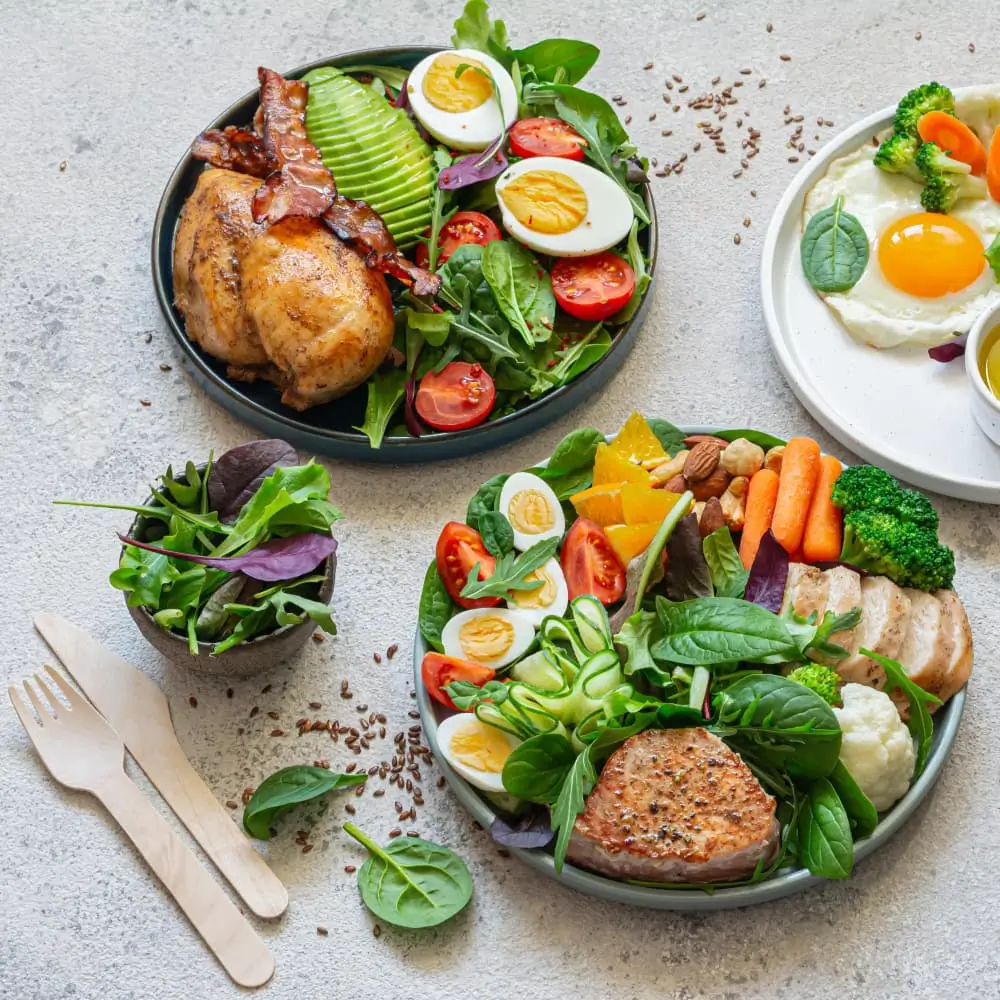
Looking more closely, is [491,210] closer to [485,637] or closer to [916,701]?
[485,637]

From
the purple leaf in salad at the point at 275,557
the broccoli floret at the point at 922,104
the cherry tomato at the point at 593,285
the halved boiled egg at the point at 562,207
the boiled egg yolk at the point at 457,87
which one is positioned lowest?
the broccoli floret at the point at 922,104

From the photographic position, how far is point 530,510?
3031 mm

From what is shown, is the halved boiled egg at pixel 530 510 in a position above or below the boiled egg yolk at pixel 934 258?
above

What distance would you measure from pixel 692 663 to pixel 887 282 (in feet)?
4.41

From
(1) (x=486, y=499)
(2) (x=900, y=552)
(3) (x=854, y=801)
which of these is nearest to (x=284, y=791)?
(1) (x=486, y=499)

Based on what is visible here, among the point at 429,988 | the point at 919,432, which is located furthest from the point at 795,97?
the point at 429,988

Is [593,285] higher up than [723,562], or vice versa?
[593,285]

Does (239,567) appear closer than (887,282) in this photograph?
Yes

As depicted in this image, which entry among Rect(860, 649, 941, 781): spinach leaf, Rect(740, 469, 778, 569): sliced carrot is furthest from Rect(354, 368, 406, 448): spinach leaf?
Rect(860, 649, 941, 781): spinach leaf

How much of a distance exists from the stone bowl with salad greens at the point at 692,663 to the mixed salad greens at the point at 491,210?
355 mm

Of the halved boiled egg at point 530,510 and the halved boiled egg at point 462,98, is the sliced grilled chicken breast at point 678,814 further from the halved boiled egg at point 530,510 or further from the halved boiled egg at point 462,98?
the halved boiled egg at point 462,98

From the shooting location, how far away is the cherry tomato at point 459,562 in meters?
2.97

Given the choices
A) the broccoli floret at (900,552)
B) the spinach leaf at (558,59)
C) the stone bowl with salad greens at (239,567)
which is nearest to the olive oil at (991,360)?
the broccoli floret at (900,552)

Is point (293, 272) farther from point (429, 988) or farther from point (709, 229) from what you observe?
point (429, 988)
